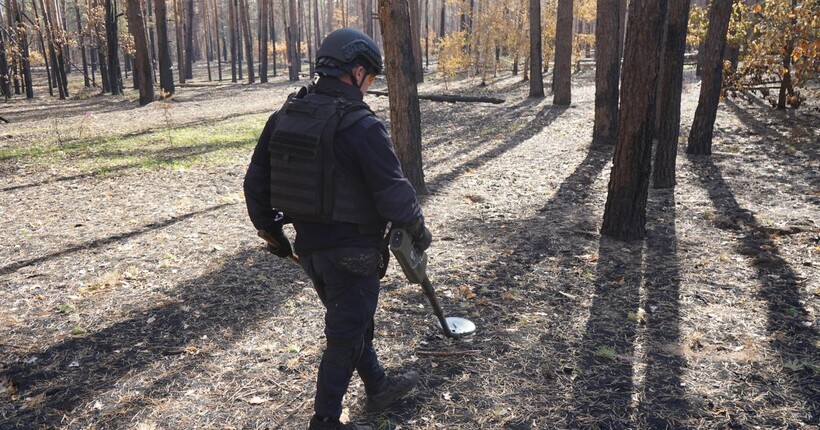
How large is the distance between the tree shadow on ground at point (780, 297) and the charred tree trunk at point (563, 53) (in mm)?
10006

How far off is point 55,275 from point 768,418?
6.19 m

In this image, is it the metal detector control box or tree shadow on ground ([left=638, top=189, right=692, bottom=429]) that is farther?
tree shadow on ground ([left=638, top=189, right=692, bottom=429])

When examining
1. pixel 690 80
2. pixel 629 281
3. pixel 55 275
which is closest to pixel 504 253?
pixel 629 281

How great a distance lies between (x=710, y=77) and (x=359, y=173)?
9271 mm

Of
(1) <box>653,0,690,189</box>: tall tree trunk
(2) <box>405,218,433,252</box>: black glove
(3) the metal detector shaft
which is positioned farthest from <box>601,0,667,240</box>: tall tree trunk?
(2) <box>405,218,433,252</box>: black glove

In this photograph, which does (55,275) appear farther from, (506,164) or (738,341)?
(506,164)

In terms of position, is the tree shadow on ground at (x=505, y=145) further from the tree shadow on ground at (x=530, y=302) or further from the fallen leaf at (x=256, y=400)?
the fallen leaf at (x=256, y=400)

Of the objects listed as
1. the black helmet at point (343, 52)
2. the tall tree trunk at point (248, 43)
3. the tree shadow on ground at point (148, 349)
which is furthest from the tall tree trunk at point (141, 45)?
the black helmet at point (343, 52)

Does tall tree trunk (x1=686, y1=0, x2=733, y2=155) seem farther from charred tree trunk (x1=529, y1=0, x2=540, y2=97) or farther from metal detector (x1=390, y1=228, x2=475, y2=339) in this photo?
charred tree trunk (x1=529, y1=0, x2=540, y2=97)

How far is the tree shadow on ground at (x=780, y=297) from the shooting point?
361 cm

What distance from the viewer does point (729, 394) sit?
3.49 meters

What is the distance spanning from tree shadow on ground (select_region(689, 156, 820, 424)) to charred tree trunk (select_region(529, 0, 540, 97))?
41.2 ft

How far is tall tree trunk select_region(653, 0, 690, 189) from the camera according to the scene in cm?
725

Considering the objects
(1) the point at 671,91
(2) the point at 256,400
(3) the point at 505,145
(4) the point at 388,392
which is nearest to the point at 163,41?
(3) the point at 505,145
